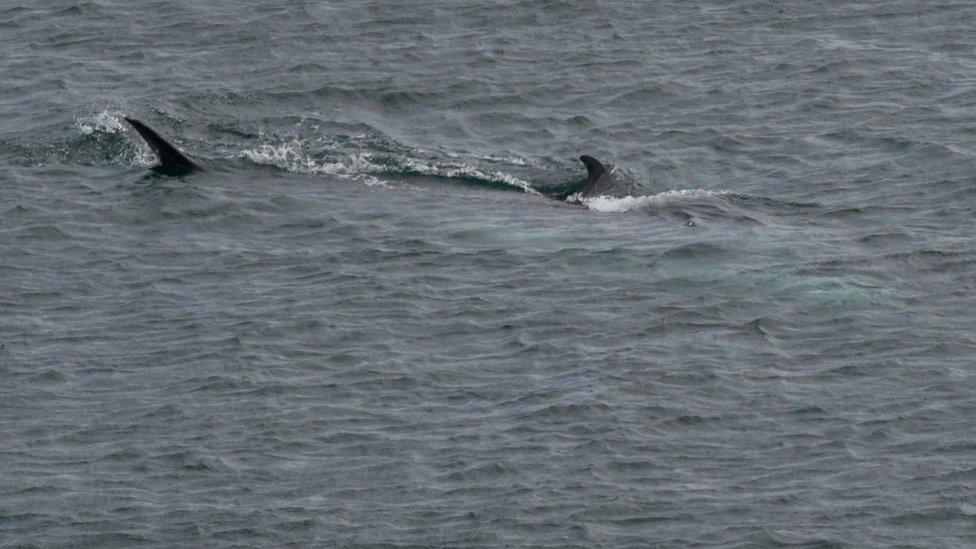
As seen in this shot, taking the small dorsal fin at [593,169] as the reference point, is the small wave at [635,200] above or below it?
below

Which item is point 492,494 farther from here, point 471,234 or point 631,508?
point 471,234

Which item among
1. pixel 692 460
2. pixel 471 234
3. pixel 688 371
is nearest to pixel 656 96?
pixel 471 234

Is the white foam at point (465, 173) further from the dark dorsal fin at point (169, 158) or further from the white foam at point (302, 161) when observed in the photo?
the dark dorsal fin at point (169, 158)

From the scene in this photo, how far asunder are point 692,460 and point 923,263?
752 cm

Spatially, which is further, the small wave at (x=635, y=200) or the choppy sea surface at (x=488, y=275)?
the small wave at (x=635, y=200)

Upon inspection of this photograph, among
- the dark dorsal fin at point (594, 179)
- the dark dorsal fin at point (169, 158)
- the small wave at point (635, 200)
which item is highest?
the dark dorsal fin at point (169, 158)

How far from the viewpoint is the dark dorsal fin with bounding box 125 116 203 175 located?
31.1 metres

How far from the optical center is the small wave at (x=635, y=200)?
30594mm

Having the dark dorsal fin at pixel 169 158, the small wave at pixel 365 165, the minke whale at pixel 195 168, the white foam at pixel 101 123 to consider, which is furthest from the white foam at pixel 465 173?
the white foam at pixel 101 123

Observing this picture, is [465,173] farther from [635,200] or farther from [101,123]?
[101,123]

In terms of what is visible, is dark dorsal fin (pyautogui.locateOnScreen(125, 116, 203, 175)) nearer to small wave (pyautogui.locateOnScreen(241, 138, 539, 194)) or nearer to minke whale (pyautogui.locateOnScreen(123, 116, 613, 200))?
minke whale (pyautogui.locateOnScreen(123, 116, 613, 200))

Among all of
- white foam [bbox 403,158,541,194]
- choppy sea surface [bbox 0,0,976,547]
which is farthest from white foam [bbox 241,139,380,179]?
white foam [bbox 403,158,541,194]

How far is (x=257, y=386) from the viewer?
23438 millimetres

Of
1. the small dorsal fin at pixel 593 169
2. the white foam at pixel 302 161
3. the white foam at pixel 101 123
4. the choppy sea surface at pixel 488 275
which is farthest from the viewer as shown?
the white foam at pixel 101 123
